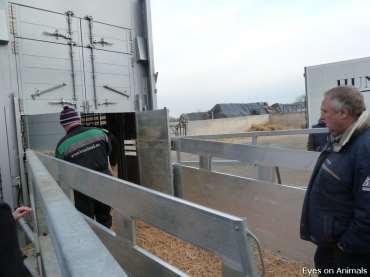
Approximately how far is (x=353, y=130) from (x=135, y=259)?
1.39m

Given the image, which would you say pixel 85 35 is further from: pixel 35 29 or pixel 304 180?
pixel 304 180

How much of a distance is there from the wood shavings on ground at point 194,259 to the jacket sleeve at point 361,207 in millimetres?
1725

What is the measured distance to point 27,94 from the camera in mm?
5383

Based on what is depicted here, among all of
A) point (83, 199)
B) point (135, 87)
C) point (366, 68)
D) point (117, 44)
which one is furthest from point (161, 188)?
point (366, 68)

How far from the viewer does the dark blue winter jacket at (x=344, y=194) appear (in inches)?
86.3

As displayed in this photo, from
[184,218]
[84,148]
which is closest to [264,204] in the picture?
[84,148]

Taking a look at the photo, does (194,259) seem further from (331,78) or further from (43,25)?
(331,78)

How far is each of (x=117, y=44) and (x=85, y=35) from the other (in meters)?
0.59

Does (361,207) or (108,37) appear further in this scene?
(108,37)

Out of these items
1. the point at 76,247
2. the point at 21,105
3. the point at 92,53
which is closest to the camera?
the point at 76,247

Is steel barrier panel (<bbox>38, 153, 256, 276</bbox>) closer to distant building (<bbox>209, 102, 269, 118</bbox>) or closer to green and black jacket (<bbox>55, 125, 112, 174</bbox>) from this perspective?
green and black jacket (<bbox>55, 125, 112, 174</bbox>)

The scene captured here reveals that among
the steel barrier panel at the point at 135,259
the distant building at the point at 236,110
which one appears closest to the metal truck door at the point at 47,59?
the steel barrier panel at the point at 135,259

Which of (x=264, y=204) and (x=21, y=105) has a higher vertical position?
(x=21, y=105)

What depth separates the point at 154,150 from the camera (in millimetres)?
5941
